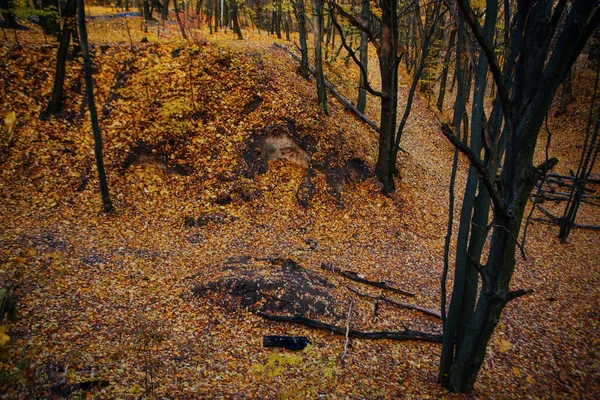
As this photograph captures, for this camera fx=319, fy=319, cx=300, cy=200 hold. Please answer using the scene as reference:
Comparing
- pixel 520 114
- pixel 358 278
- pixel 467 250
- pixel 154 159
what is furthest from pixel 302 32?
pixel 467 250

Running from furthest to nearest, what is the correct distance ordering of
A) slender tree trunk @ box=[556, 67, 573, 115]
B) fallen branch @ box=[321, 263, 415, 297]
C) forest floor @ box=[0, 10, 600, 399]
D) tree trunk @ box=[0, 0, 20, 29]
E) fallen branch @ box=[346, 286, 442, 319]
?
1. slender tree trunk @ box=[556, 67, 573, 115]
2. tree trunk @ box=[0, 0, 20, 29]
3. fallen branch @ box=[321, 263, 415, 297]
4. fallen branch @ box=[346, 286, 442, 319]
5. forest floor @ box=[0, 10, 600, 399]

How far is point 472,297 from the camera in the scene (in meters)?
4.91

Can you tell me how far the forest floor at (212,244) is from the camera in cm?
526

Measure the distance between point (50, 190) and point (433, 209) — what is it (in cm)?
1325

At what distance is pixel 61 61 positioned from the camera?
36.0 ft

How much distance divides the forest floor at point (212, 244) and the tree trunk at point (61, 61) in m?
0.49

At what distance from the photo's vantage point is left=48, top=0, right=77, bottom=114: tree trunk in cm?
1076

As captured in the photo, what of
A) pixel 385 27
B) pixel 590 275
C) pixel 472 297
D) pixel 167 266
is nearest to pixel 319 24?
pixel 385 27

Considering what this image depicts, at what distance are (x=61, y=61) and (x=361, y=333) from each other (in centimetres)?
1286

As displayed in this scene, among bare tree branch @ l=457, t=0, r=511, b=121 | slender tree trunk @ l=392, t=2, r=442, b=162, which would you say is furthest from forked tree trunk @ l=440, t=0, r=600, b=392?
slender tree trunk @ l=392, t=2, r=442, b=162

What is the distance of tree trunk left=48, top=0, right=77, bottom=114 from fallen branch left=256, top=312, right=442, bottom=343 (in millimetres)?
10723

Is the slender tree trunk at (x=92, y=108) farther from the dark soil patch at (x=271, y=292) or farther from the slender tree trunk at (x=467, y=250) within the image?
the slender tree trunk at (x=467, y=250)

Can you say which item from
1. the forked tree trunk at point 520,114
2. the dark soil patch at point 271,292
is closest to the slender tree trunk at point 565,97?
the forked tree trunk at point 520,114

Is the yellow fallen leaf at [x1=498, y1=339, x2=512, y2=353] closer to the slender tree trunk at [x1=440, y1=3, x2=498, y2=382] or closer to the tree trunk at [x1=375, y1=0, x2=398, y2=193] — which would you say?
the slender tree trunk at [x1=440, y1=3, x2=498, y2=382]
